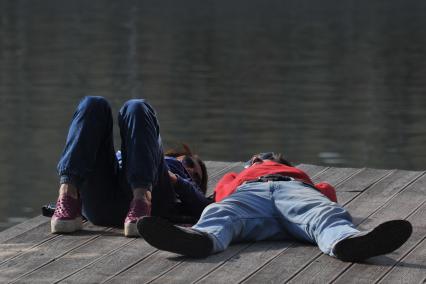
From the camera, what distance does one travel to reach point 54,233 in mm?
6055

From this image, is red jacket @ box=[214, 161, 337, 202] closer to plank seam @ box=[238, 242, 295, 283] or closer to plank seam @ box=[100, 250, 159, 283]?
plank seam @ box=[238, 242, 295, 283]

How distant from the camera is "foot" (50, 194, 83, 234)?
594 cm

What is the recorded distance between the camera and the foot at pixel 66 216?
594cm

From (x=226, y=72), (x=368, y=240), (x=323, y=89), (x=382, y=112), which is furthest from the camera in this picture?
(x=226, y=72)

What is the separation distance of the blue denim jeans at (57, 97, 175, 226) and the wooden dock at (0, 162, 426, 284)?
A: 0.56ft

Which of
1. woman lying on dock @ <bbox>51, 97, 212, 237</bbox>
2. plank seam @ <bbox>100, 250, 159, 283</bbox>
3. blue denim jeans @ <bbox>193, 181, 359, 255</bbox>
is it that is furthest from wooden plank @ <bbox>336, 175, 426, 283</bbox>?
woman lying on dock @ <bbox>51, 97, 212, 237</bbox>

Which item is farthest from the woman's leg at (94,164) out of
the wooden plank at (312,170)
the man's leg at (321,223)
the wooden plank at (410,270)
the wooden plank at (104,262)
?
the wooden plank at (312,170)

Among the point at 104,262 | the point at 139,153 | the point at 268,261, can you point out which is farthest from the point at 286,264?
the point at 139,153

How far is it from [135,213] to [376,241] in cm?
118

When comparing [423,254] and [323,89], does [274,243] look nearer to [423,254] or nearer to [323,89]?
[423,254]

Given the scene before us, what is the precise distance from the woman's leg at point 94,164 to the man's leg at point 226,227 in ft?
1.79

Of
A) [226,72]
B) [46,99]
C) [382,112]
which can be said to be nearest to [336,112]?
[382,112]

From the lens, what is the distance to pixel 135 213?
5828mm

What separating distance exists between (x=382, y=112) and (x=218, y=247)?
11.0 metres
